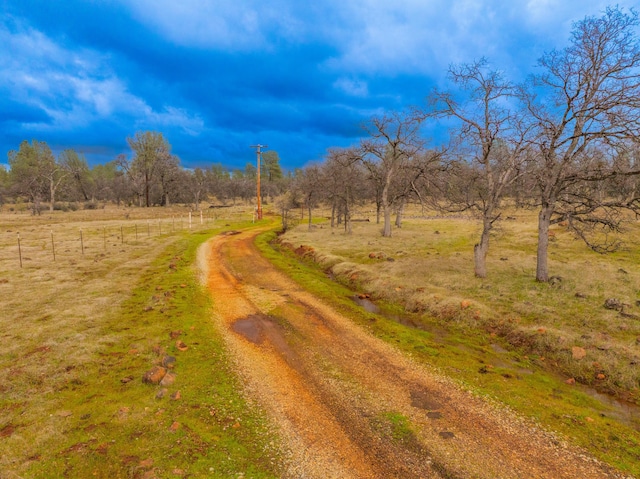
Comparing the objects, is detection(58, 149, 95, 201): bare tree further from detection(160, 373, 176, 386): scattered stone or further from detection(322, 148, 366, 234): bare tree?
detection(160, 373, 176, 386): scattered stone

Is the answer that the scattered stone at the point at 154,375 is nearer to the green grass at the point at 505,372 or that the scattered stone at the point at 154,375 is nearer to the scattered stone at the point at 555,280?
the green grass at the point at 505,372

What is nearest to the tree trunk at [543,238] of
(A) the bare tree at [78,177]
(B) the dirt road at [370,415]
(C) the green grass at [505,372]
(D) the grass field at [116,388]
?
(C) the green grass at [505,372]

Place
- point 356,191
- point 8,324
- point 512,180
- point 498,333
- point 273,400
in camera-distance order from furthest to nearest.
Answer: point 356,191
point 512,180
point 498,333
point 8,324
point 273,400

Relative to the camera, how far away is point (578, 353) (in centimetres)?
1113

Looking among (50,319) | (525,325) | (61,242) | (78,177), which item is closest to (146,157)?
(78,177)

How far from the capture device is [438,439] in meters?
7.30

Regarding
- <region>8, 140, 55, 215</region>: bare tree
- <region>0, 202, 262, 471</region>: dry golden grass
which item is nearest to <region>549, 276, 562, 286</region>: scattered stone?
<region>0, 202, 262, 471</region>: dry golden grass

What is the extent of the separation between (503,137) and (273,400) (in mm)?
16805

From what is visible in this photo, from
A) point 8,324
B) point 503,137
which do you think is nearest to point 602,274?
point 503,137

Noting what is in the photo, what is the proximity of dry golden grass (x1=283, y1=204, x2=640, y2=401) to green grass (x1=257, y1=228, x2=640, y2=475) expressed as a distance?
58 cm

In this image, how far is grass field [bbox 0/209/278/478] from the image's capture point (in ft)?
21.5

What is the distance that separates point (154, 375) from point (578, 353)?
13.9 m

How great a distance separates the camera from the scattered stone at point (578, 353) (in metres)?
11.0

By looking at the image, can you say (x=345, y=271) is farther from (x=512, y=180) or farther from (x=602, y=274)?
(x=602, y=274)
